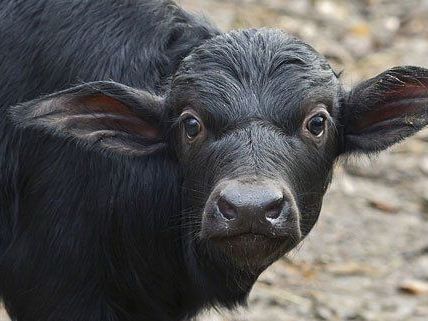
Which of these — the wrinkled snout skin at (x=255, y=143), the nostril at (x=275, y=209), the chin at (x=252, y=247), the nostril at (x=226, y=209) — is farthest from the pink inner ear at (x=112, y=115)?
the nostril at (x=275, y=209)

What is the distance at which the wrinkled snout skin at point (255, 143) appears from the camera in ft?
22.4

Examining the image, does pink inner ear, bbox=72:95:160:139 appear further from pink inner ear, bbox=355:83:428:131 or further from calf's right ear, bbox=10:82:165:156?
pink inner ear, bbox=355:83:428:131

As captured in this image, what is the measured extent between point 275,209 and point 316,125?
2.92ft

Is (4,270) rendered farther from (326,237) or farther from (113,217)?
(326,237)

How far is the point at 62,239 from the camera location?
7.88 m

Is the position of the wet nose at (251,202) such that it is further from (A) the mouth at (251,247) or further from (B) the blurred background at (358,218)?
(B) the blurred background at (358,218)

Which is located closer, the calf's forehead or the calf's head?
the calf's head

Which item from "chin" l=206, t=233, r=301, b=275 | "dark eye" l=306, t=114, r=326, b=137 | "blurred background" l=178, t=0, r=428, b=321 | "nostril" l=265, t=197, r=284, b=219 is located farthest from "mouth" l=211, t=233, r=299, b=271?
"blurred background" l=178, t=0, r=428, b=321

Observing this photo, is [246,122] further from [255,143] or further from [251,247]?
[251,247]

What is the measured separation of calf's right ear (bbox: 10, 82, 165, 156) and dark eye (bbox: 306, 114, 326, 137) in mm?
882

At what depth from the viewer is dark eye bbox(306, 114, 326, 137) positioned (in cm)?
745

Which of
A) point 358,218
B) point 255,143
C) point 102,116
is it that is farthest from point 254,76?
point 358,218

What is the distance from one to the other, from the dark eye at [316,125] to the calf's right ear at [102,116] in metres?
0.88

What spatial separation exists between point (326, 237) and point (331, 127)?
11.1ft
